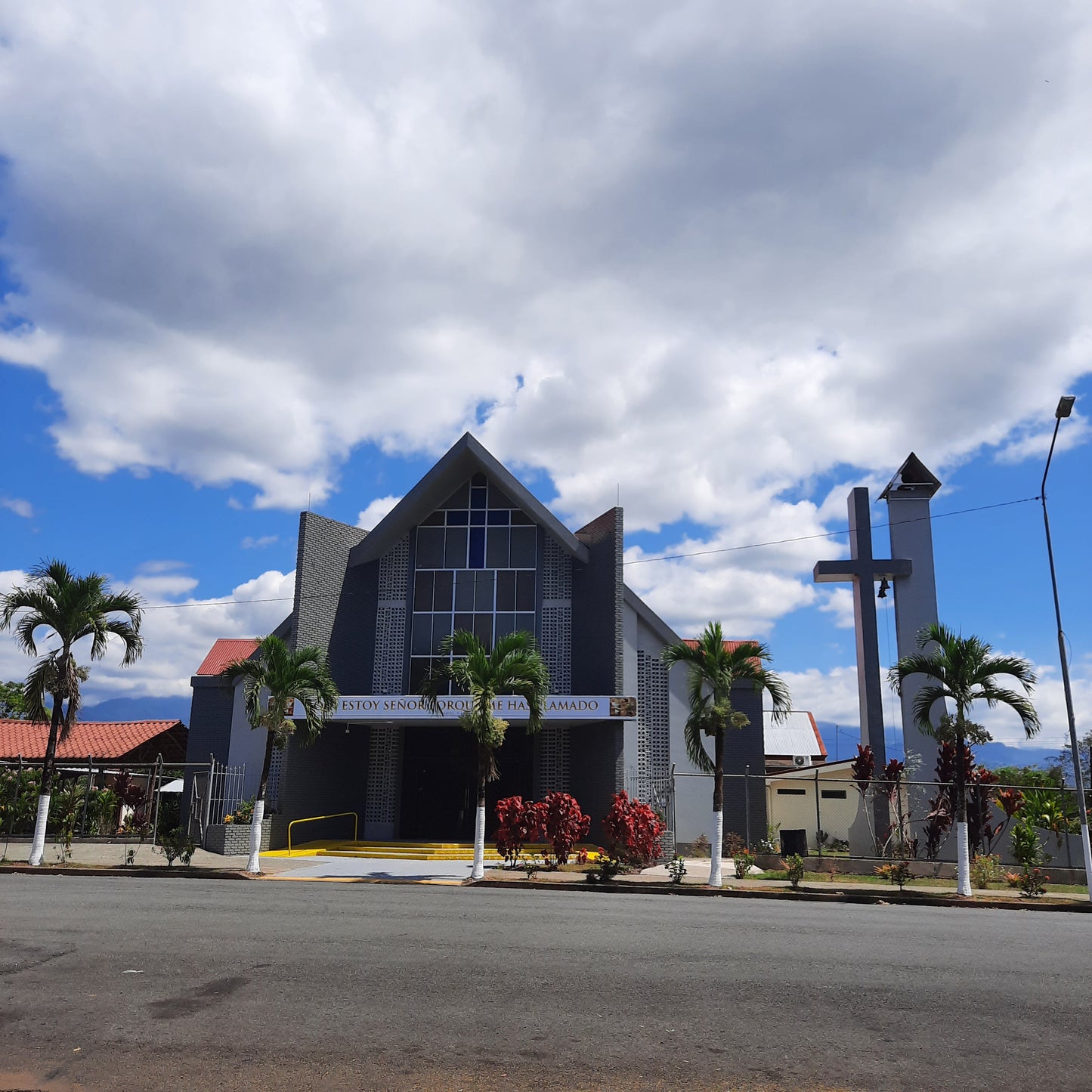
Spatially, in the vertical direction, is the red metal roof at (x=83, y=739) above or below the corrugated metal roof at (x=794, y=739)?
below

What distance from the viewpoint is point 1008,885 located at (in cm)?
2011

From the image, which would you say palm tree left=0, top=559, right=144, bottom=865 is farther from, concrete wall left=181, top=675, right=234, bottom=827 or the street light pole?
the street light pole

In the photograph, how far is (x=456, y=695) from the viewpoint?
1160 inches

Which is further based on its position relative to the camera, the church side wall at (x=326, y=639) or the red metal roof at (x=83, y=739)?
the red metal roof at (x=83, y=739)

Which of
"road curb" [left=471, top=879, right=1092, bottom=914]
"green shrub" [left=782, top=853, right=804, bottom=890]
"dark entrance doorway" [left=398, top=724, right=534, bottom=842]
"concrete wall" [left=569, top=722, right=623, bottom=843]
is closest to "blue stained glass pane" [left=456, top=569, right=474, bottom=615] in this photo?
"dark entrance doorway" [left=398, top=724, right=534, bottom=842]

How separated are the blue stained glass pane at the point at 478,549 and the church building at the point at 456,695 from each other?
2.2 inches

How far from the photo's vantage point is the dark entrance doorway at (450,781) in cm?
2991

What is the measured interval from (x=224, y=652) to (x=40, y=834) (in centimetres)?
1891

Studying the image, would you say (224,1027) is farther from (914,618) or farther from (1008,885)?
(914,618)

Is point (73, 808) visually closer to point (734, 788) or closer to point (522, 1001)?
point (734, 788)

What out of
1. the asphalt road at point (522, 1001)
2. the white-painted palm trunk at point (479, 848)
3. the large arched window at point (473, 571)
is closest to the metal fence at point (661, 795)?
the white-painted palm trunk at point (479, 848)

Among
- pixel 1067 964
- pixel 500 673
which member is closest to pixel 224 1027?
pixel 1067 964

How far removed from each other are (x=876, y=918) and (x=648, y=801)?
13860 mm

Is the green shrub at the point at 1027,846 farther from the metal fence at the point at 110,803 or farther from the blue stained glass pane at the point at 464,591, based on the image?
the metal fence at the point at 110,803
